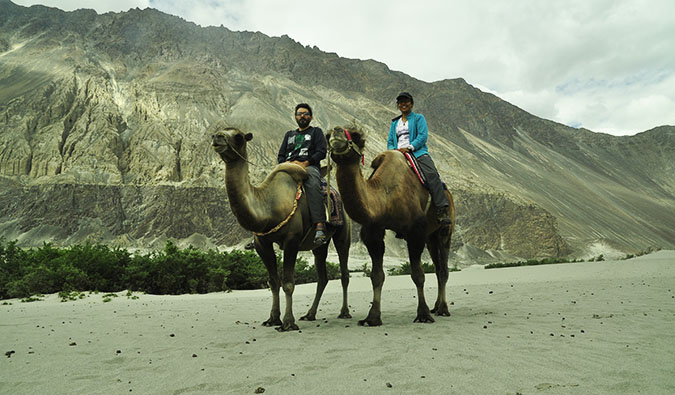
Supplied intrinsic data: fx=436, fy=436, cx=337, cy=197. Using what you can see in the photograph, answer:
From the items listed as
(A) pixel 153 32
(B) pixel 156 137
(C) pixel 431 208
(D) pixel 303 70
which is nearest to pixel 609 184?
(D) pixel 303 70

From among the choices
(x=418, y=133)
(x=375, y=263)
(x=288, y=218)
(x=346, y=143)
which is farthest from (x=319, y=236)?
(x=418, y=133)

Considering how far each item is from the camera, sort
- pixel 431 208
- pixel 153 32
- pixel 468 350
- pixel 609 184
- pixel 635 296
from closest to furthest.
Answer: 1. pixel 468 350
2. pixel 431 208
3. pixel 635 296
4. pixel 153 32
5. pixel 609 184

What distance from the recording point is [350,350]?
4.55 meters

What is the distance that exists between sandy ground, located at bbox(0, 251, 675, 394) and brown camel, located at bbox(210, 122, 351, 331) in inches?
33.9

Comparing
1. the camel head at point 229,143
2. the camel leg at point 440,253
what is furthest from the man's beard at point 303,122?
the camel leg at point 440,253

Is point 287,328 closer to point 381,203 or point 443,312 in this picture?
point 381,203

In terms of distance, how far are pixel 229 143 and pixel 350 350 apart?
2.91m

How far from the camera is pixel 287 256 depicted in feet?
20.4

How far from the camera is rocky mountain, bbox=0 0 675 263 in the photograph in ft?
161

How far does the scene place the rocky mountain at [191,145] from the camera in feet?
161

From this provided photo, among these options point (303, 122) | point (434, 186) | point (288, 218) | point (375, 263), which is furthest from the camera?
point (303, 122)

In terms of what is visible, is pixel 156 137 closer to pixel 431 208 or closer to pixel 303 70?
pixel 431 208

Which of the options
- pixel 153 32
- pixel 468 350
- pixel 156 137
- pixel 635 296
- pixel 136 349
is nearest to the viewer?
pixel 468 350

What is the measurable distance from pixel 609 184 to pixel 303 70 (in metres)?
80.2
